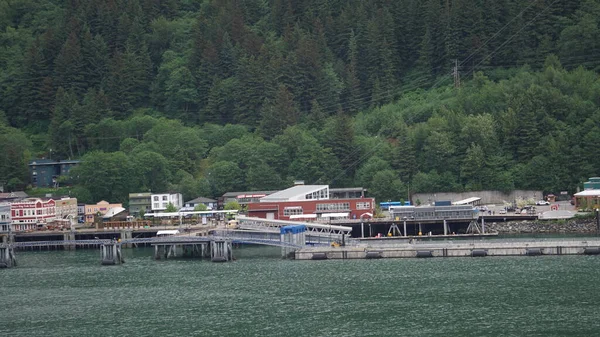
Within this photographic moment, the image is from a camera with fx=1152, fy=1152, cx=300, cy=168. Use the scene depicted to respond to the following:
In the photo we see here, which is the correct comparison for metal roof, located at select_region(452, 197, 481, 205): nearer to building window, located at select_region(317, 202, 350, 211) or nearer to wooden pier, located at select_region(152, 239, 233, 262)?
building window, located at select_region(317, 202, 350, 211)

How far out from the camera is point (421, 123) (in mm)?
91125

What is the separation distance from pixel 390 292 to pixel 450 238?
22123mm

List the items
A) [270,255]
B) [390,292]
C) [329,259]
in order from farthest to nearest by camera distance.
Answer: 1. [270,255]
2. [329,259]
3. [390,292]

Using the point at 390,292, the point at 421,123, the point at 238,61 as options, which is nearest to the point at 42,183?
the point at 238,61

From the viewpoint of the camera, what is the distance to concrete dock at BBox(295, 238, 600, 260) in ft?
192

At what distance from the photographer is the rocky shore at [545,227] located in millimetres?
70375

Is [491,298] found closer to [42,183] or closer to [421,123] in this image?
[421,123]

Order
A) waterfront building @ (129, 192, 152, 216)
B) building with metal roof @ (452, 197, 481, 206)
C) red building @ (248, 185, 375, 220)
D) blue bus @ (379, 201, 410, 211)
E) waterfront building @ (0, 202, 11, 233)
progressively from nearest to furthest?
red building @ (248, 185, 375, 220)
building with metal roof @ (452, 197, 481, 206)
blue bus @ (379, 201, 410, 211)
waterfront building @ (0, 202, 11, 233)
waterfront building @ (129, 192, 152, 216)

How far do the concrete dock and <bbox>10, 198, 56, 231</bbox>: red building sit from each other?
1123 inches

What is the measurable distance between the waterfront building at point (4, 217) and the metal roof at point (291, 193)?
18.8 metres

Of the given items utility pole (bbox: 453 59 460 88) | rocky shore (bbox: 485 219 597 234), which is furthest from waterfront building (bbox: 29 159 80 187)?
rocky shore (bbox: 485 219 597 234)

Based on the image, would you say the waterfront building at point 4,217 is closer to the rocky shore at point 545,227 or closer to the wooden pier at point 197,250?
the wooden pier at point 197,250

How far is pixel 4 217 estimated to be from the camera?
8506cm

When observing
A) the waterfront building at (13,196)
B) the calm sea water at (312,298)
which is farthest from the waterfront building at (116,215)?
the calm sea water at (312,298)
